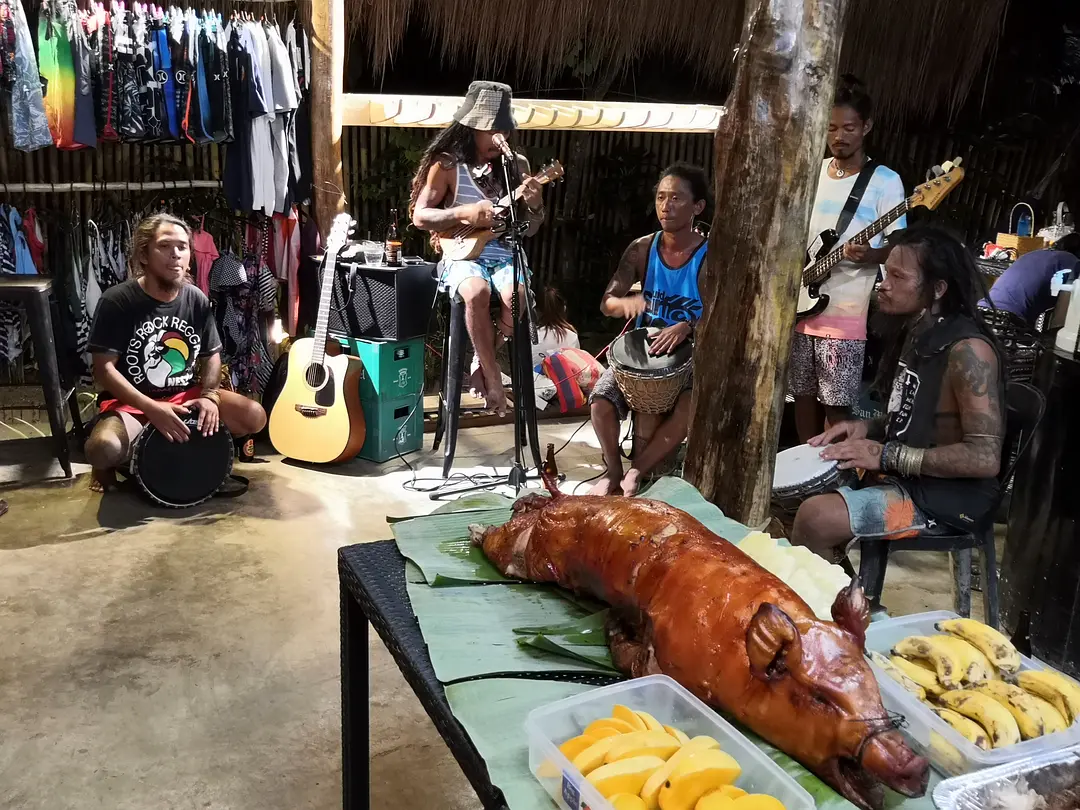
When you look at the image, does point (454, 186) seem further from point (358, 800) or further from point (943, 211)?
point (943, 211)

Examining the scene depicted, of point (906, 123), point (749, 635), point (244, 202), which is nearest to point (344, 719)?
point (749, 635)

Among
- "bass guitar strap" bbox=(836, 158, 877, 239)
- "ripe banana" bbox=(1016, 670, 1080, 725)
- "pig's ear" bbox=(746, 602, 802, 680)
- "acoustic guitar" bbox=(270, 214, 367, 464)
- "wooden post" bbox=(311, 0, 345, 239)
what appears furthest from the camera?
"wooden post" bbox=(311, 0, 345, 239)

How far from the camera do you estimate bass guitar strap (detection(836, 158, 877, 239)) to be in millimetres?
3773

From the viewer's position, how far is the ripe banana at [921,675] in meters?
1.49

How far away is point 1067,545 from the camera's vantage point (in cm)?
292

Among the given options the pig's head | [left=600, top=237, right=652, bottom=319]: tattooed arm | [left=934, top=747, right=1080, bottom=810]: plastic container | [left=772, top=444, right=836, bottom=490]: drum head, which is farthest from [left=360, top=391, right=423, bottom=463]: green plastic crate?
[left=934, top=747, right=1080, bottom=810]: plastic container

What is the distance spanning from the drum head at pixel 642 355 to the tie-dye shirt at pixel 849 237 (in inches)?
22.4

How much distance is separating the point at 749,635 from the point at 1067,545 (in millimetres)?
2099

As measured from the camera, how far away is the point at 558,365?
5.71m

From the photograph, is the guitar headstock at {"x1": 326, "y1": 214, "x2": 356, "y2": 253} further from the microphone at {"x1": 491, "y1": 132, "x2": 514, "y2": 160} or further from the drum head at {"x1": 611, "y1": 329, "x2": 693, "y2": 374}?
the drum head at {"x1": 611, "y1": 329, "x2": 693, "y2": 374}

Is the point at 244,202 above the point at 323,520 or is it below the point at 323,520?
above

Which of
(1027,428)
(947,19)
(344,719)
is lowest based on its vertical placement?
(344,719)

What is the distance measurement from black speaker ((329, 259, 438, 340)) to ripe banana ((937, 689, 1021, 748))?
3721 millimetres

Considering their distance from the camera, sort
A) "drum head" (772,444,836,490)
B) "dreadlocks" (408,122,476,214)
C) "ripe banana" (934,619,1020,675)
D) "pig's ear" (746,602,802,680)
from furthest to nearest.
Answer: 1. "dreadlocks" (408,122,476,214)
2. "drum head" (772,444,836,490)
3. "ripe banana" (934,619,1020,675)
4. "pig's ear" (746,602,802,680)
